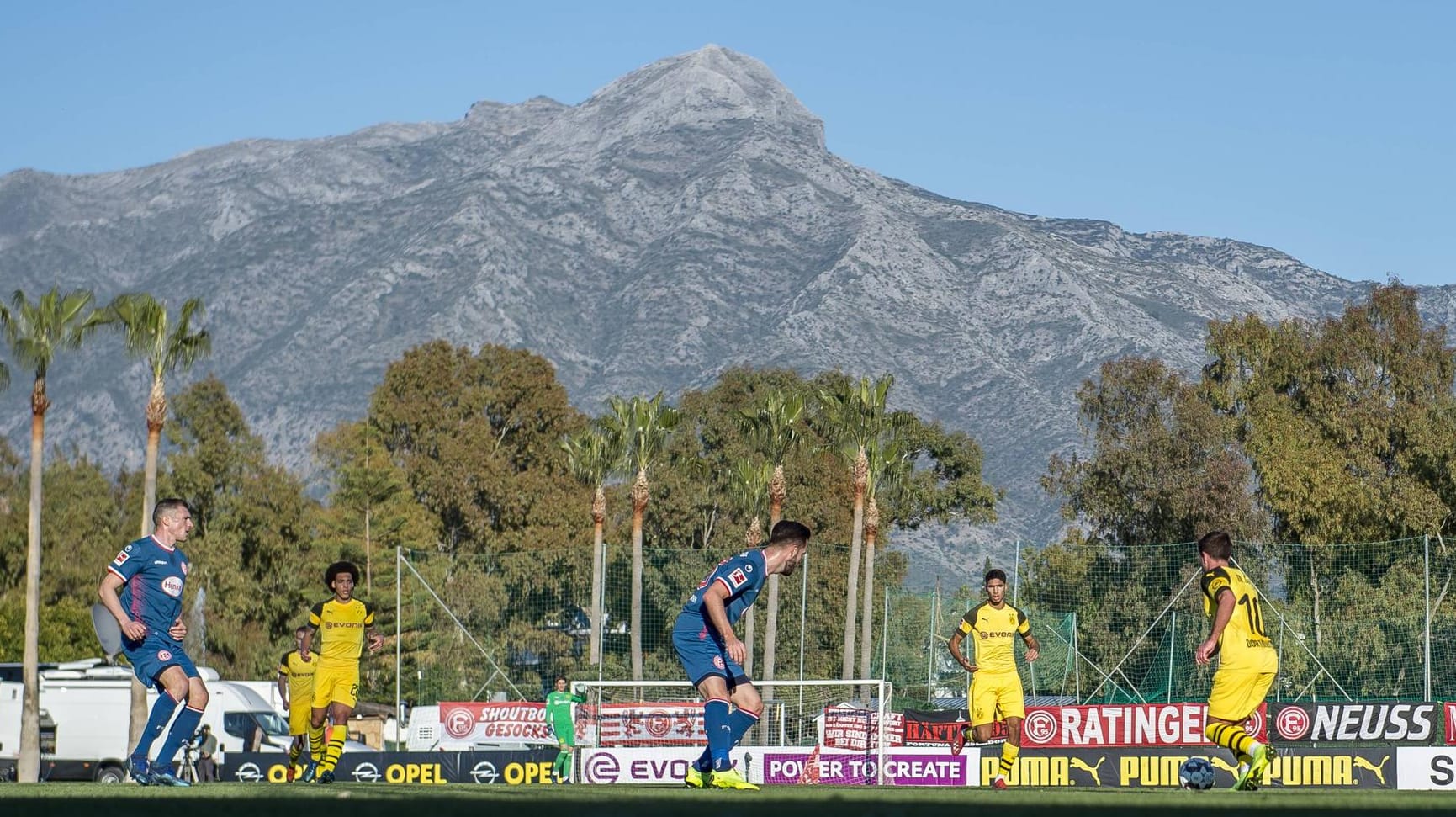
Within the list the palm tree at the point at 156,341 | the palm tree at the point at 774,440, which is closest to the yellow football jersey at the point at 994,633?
the palm tree at the point at 156,341

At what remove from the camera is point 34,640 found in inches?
1523

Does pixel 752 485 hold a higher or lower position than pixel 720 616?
higher

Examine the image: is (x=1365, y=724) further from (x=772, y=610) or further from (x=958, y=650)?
(x=772, y=610)

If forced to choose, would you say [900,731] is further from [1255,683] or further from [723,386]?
[723,386]

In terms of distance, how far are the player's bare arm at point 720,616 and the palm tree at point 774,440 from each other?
125 ft

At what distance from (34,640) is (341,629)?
24.6m

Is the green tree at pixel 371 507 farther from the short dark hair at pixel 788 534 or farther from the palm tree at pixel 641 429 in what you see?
the short dark hair at pixel 788 534

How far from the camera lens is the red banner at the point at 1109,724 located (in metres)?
27.2

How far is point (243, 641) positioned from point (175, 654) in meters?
56.6

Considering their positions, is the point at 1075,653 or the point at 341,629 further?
the point at 1075,653

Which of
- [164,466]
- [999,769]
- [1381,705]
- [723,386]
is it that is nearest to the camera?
[999,769]

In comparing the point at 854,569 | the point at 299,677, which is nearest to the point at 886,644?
the point at 854,569

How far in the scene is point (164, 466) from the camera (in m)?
79.3

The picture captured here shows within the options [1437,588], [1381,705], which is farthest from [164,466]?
[1381,705]
